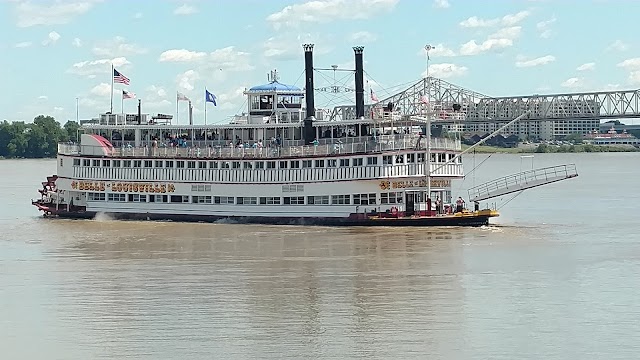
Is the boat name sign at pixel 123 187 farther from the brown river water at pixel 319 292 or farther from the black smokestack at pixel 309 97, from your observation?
the black smokestack at pixel 309 97

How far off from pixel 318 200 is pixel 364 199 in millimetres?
2372

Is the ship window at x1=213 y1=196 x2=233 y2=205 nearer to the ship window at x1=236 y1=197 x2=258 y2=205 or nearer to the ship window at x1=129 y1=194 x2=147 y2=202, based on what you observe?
the ship window at x1=236 y1=197 x2=258 y2=205

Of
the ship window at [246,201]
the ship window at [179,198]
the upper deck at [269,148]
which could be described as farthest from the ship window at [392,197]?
the ship window at [179,198]

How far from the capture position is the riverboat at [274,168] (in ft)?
167

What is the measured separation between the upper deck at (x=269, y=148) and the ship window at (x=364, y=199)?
2.04m

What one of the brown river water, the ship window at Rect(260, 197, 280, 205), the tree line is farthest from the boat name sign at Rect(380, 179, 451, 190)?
the tree line

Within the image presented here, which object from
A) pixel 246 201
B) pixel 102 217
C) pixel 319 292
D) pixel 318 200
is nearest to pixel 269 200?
pixel 246 201

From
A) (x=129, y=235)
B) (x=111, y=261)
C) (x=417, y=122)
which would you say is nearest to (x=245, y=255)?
(x=111, y=261)

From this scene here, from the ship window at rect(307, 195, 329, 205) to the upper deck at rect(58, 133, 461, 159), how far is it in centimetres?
200

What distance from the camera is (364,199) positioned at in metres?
51.8

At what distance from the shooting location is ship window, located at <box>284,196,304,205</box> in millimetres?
53281

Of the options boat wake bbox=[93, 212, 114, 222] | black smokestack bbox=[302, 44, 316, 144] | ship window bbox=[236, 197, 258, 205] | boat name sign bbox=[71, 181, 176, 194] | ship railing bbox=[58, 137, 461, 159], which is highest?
black smokestack bbox=[302, 44, 316, 144]

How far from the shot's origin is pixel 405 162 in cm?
5081

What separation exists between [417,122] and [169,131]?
13.8 m
